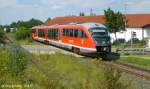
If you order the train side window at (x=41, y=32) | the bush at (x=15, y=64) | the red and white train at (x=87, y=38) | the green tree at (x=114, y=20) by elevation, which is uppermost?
the green tree at (x=114, y=20)

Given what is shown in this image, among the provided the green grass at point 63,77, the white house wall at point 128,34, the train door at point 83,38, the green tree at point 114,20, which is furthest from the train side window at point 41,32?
the green grass at point 63,77

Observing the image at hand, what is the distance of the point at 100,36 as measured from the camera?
33.1 meters

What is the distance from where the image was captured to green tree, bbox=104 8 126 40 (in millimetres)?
71938

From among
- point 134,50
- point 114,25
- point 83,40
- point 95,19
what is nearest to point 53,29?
point 134,50

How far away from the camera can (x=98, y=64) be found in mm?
23781

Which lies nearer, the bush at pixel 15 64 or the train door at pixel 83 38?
the bush at pixel 15 64

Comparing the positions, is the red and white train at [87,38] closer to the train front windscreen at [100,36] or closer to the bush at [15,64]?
the train front windscreen at [100,36]

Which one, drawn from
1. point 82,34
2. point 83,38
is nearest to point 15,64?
point 83,38

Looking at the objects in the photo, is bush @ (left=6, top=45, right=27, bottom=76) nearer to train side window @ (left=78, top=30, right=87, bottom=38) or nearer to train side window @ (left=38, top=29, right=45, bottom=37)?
train side window @ (left=78, top=30, right=87, bottom=38)

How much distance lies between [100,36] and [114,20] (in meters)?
39.6

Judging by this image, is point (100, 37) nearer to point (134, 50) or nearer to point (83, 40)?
point (83, 40)

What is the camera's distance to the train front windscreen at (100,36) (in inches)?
1286

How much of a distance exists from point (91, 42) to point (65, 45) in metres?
8.93

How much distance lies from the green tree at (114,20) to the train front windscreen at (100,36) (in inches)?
1505
